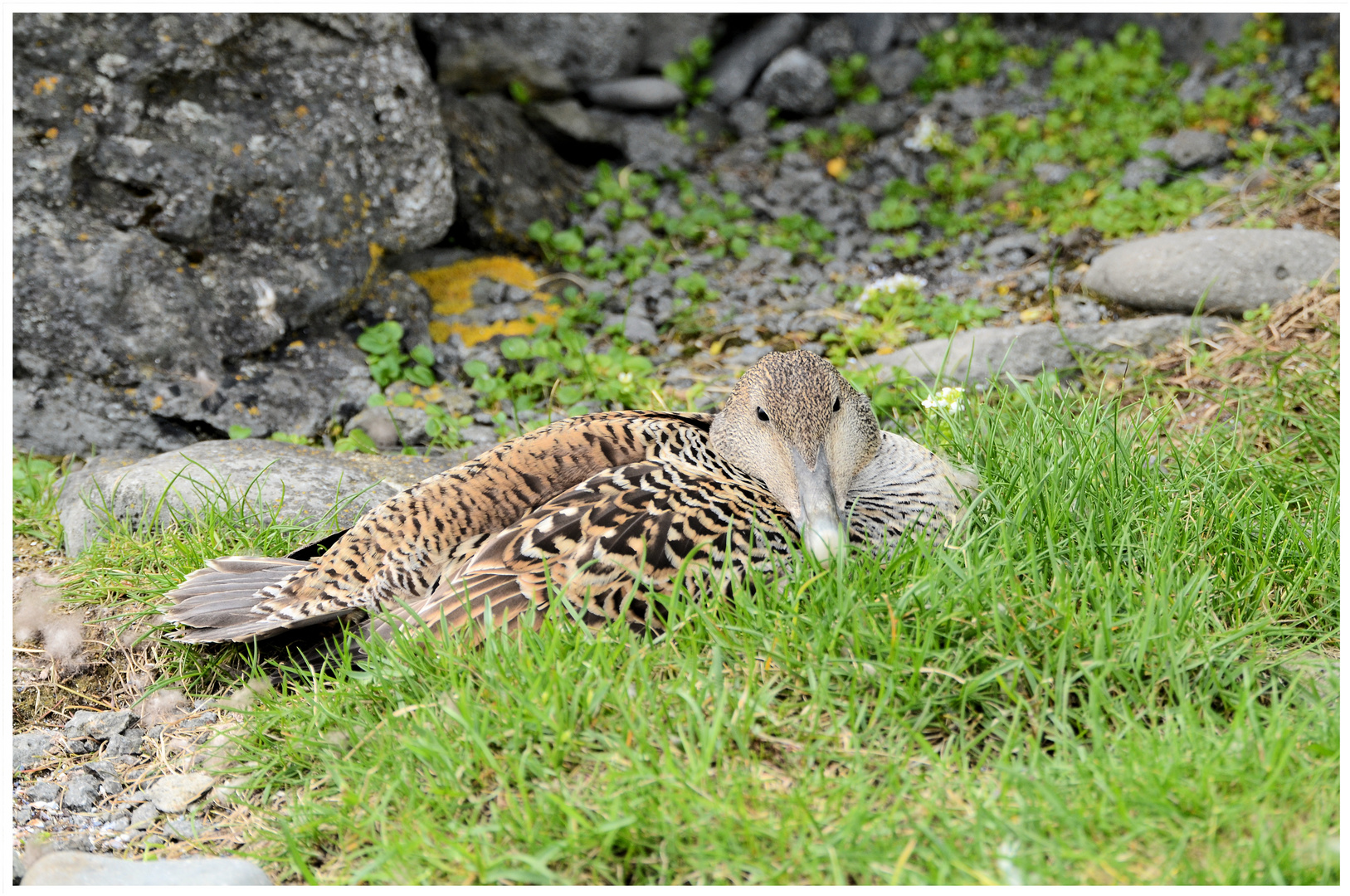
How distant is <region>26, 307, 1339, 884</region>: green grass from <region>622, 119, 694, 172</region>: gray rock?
4.04 metres

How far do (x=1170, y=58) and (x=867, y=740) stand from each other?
19.6 feet

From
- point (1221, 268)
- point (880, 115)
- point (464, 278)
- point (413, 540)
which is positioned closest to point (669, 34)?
point (880, 115)

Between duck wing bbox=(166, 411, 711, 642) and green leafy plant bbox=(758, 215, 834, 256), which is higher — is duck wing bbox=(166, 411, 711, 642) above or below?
below

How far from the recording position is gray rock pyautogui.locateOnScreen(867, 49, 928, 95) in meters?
7.03

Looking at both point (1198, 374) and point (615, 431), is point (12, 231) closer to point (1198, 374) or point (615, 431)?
point (615, 431)

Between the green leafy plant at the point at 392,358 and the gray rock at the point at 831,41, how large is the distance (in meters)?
3.58

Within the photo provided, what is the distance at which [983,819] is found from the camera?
84.4 inches

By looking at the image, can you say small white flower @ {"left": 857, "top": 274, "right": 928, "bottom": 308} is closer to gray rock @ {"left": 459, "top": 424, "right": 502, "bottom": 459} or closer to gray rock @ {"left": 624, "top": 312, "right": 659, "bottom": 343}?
gray rock @ {"left": 624, "top": 312, "right": 659, "bottom": 343}

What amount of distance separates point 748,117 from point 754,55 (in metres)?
0.46

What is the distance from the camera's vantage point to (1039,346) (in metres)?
4.61

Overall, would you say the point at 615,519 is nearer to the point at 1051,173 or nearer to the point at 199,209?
the point at 199,209

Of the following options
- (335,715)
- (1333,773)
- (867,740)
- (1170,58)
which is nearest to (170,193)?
(335,715)

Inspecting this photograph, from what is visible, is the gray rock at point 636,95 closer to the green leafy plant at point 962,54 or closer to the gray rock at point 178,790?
the green leafy plant at point 962,54

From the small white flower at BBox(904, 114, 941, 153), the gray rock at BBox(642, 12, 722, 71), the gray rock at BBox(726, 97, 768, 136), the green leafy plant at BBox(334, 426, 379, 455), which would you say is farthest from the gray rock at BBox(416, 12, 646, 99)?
the green leafy plant at BBox(334, 426, 379, 455)
